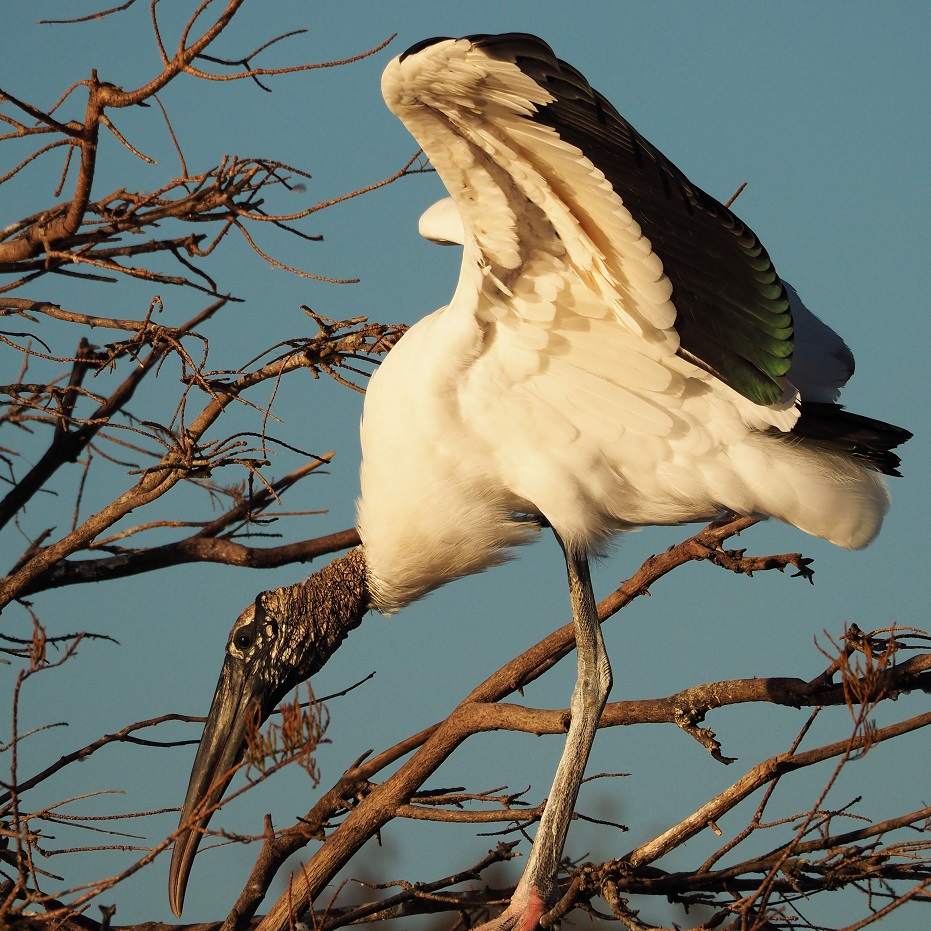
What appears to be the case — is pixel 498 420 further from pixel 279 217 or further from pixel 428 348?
pixel 279 217

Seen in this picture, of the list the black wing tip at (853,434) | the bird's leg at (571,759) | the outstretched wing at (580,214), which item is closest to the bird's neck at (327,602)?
the bird's leg at (571,759)

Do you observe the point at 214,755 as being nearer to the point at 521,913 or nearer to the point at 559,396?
the point at 521,913

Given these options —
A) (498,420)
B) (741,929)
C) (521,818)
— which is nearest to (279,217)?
(498,420)

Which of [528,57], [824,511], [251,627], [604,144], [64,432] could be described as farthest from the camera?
[251,627]

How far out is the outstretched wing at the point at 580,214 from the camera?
2.82m

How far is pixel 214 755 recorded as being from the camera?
4.01 meters

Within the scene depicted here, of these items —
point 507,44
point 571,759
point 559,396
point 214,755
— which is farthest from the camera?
point 214,755

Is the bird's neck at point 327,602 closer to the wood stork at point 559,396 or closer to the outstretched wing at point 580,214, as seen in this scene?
the wood stork at point 559,396

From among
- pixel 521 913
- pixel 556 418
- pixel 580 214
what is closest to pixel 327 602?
pixel 556 418

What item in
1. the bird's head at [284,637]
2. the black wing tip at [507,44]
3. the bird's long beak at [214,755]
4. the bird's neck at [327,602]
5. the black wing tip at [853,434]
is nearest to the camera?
the black wing tip at [507,44]

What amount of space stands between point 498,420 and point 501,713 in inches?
32.4

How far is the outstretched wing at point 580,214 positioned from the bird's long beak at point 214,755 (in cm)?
144

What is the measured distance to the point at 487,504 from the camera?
3.90 metres

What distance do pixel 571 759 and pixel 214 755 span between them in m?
1.13
